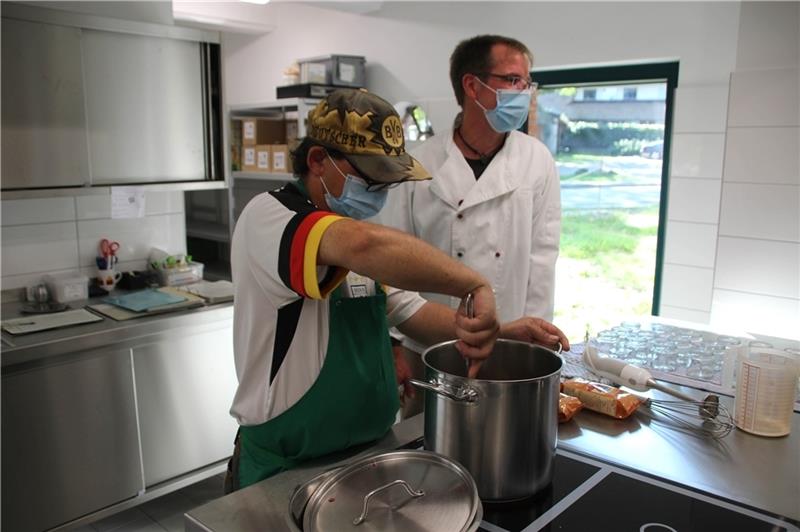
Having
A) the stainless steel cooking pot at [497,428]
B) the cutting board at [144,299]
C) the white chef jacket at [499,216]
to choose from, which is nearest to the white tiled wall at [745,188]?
the white chef jacket at [499,216]

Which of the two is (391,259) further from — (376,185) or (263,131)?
(263,131)

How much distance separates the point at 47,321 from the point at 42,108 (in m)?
0.76

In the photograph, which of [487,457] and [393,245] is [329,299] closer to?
[393,245]

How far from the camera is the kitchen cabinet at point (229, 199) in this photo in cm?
358

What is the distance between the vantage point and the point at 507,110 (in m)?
1.88

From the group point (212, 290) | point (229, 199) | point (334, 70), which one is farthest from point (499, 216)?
point (229, 199)

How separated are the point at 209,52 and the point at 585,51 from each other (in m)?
1.62

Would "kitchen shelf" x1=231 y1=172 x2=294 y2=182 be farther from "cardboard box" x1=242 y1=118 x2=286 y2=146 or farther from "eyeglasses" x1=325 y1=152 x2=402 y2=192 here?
"eyeglasses" x1=325 y1=152 x2=402 y2=192

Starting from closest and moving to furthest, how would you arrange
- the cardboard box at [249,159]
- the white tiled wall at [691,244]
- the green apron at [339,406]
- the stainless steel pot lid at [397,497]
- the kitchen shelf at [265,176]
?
the stainless steel pot lid at [397,497] < the green apron at [339,406] < the white tiled wall at [691,244] < the kitchen shelf at [265,176] < the cardboard box at [249,159]

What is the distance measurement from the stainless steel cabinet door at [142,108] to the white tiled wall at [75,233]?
0.25 meters

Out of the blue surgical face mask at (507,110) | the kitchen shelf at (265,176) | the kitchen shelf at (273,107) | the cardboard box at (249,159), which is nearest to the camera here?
the blue surgical face mask at (507,110)

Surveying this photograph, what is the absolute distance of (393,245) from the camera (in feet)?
3.05

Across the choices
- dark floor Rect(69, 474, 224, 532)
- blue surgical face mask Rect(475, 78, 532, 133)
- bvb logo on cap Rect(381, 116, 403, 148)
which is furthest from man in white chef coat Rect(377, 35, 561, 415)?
dark floor Rect(69, 474, 224, 532)

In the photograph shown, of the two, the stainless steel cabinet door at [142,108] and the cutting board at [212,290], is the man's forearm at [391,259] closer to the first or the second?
the cutting board at [212,290]
